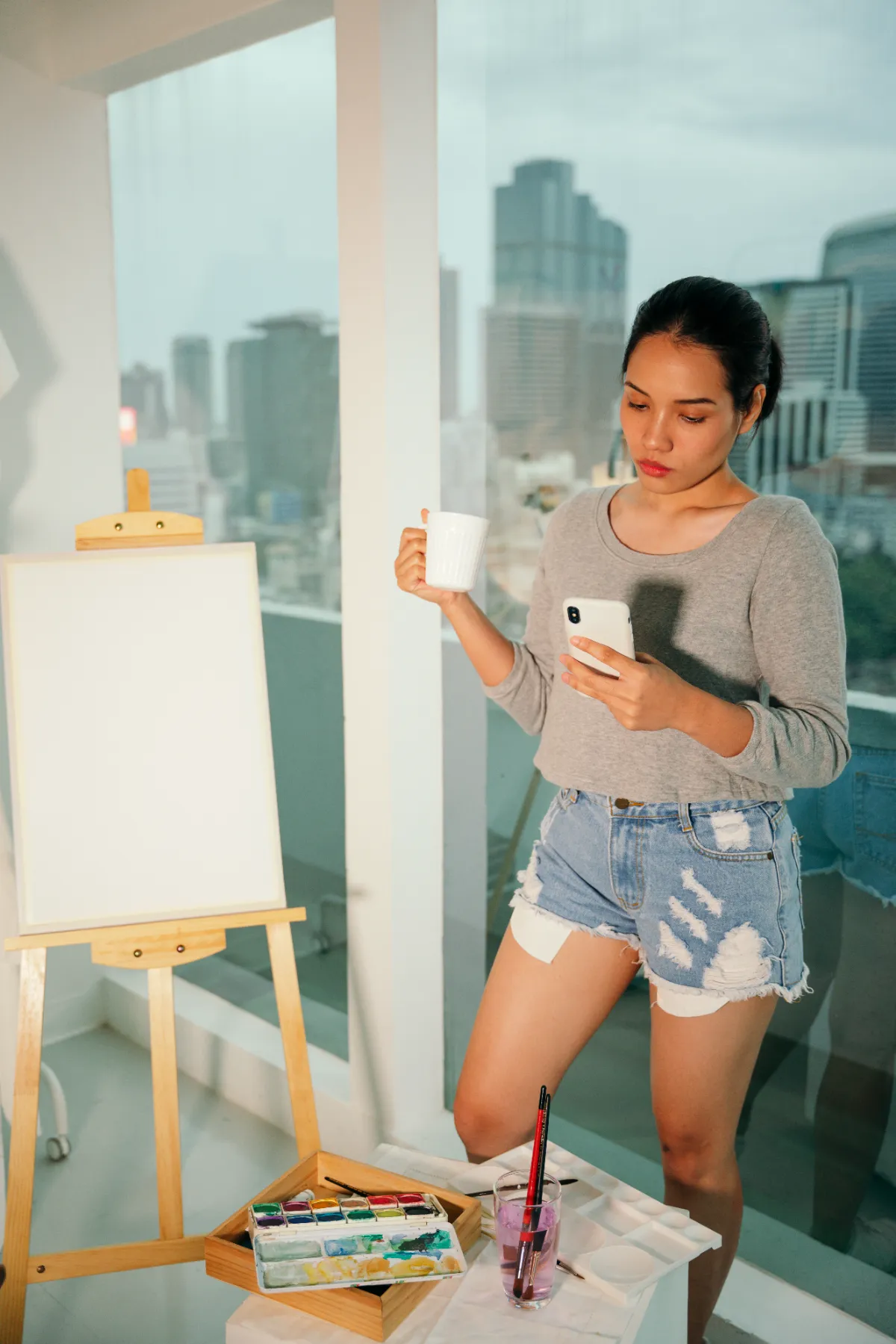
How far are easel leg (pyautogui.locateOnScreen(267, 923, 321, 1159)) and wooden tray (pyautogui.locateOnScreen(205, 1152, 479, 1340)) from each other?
356mm

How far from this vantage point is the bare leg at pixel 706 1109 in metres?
1.42

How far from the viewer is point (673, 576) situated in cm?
141

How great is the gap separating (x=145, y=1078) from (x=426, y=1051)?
0.81 meters

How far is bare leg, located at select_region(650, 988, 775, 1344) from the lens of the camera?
1418 mm

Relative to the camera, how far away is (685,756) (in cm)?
140

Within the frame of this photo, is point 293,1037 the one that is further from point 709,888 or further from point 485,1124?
point 709,888

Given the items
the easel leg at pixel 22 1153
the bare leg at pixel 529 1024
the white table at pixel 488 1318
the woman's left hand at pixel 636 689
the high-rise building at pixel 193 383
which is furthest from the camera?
the high-rise building at pixel 193 383

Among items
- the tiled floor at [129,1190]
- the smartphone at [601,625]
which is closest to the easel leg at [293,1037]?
the tiled floor at [129,1190]

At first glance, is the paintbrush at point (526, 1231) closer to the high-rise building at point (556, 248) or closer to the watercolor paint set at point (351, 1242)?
the watercolor paint set at point (351, 1242)

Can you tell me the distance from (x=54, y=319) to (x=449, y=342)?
1.04 meters

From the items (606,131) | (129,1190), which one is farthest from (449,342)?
(129,1190)

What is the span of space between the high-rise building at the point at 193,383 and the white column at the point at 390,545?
1.57m

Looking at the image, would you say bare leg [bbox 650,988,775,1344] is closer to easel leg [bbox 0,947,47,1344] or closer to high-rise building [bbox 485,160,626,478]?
easel leg [bbox 0,947,47,1344]

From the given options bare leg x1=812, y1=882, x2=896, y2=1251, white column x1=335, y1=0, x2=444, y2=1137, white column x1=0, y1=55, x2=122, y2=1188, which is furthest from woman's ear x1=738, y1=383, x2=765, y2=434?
white column x1=0, y1=55, x2=122, y2=1188
